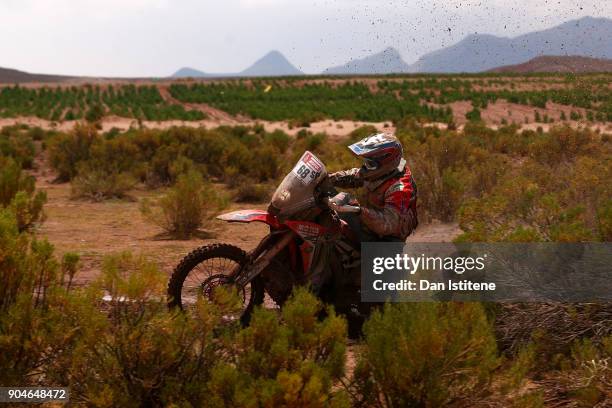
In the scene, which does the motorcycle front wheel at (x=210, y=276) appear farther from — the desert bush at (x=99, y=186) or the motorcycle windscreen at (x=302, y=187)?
the desert bush at (x=99, y=186)

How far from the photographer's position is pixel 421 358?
3.51 m

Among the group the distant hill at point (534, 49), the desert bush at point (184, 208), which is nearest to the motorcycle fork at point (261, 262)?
the distant hill at point (534, 49)

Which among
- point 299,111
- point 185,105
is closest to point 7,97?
point 185,105

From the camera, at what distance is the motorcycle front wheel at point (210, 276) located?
5297 millimetres

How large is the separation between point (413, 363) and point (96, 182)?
1216 centimetres

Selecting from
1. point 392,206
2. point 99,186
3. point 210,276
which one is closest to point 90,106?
point 99,186

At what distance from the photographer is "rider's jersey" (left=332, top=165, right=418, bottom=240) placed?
5.03m

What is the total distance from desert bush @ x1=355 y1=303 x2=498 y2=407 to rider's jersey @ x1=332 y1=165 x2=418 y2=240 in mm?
1214

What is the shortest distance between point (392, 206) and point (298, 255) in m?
0.81

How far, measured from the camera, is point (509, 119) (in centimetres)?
4984

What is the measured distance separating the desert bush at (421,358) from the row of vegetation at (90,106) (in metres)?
39.3

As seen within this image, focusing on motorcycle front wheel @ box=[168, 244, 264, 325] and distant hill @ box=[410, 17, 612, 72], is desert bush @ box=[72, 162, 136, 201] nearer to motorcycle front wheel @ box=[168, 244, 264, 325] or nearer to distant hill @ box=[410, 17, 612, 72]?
distant hill @ box=[410, 17, 612, 72]

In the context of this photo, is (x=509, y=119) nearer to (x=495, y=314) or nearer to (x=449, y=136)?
(x=449, y=136)

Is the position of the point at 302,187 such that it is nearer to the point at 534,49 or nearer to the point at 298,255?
the point at 298,255
